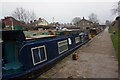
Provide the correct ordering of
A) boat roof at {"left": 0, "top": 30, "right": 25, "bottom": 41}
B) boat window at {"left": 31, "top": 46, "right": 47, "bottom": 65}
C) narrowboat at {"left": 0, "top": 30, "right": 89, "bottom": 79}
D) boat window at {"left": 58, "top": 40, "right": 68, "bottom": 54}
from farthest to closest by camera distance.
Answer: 1. boat window at {"left": 58, "top": 40, "right": 68, "bottom": 54}
2. boat window at {"left": 31, "top": 46, "right": 47, "bottom": 65}
3. boat roof at {"left": 0, "top": 30, "right": 25, "bottom": 41}
4. narrowboat at {"left": 0, "top": 30, "right": 89, "bottom": 79}

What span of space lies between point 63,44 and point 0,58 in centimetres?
422

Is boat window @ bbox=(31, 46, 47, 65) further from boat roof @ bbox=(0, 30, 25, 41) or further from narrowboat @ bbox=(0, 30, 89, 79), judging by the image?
boat roof @ bbox=(0, 30, 25, 41)

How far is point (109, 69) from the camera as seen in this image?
23.9 feet

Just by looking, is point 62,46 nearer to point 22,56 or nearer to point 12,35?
point 12,35

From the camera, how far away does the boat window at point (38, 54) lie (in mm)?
6052

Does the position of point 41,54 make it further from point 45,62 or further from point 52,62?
point 52,62

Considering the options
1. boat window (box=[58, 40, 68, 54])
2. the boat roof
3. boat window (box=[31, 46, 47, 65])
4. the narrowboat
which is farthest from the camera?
boat window (box=[58, 40, 68, 54])

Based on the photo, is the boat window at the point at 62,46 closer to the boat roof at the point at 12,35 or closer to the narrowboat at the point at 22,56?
the narrowboat at the point at 22,56

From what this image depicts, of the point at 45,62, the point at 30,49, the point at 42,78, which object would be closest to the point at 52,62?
the point at 45,62

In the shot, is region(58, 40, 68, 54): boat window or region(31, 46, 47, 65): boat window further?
region(58, 40, 68, 54): boat window

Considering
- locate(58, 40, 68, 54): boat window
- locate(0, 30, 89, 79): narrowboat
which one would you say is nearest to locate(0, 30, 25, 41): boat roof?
locate(0, 30, 89, 79): narrowboat

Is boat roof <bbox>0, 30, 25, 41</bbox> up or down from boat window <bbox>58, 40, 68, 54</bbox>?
up

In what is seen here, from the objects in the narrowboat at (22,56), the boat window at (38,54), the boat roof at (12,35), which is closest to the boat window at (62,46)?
the narrowboat at (22,56)

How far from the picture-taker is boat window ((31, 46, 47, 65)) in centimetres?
605
